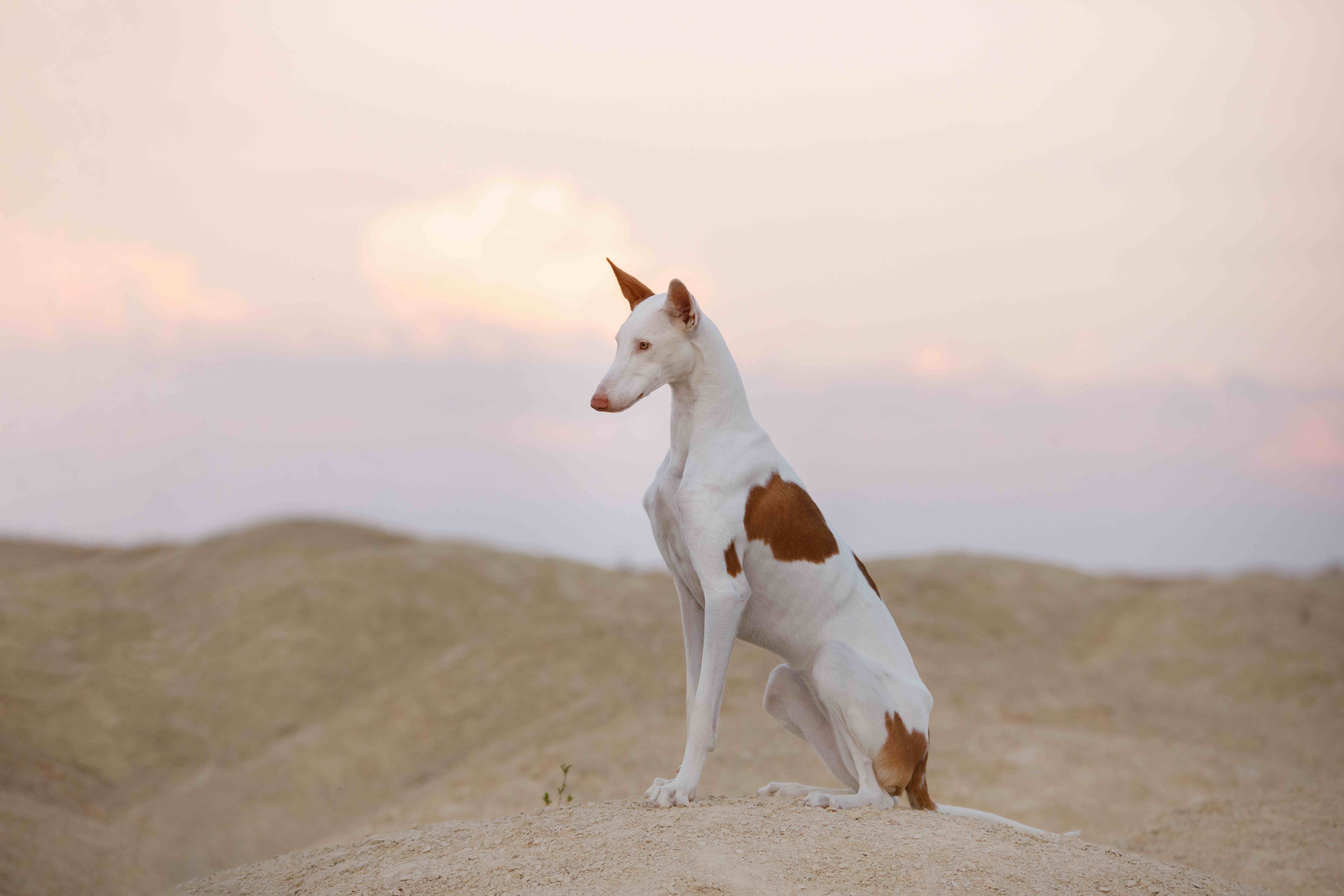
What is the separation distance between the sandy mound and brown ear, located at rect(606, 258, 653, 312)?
2737 millimetres

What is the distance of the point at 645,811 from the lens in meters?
5.36

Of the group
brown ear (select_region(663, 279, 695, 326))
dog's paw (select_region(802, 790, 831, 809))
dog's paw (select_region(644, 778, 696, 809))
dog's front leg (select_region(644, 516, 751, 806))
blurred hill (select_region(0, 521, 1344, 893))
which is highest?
brown ear (select_region(663, 279, 695, 326))

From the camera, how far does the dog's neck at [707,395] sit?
5.33 metres

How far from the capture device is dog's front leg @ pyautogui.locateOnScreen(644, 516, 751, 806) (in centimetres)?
509

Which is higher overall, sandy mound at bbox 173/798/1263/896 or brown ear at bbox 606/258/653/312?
brown ear at bbox 606/258/653/312

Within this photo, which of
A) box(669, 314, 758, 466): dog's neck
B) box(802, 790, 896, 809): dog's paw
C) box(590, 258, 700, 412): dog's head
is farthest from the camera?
box(802, 790, 896, 809): dog's paw

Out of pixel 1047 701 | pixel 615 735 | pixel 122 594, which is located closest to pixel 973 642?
pixel 1047 701

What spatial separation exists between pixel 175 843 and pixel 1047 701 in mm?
11001

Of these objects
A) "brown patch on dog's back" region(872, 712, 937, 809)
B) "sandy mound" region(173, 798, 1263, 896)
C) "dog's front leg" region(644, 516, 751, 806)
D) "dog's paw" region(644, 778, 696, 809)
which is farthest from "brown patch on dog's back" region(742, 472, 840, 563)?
"sandy mound" region(173, 798, 1263, 896)

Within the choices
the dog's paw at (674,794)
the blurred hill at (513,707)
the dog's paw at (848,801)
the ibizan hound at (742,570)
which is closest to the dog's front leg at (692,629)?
the ibizan hound at (742,570)

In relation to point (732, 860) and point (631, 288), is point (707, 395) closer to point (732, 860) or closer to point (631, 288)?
point (631, 288)

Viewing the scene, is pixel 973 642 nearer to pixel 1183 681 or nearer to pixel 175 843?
pixel 1183 681

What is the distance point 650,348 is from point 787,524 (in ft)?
3.93

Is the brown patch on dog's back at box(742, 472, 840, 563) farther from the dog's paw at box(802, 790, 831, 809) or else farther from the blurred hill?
the blurred hill
